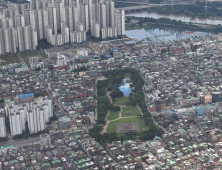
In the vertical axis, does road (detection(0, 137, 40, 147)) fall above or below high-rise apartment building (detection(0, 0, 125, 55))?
below

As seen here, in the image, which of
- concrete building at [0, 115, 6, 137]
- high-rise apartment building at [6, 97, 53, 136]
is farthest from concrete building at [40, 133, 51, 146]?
concrete building at [0, 115, 6, 137]

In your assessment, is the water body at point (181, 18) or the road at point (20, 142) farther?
the water body at point (181, 18)

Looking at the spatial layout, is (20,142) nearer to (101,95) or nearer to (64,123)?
(64,123)

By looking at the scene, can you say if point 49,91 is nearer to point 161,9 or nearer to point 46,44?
point 46,44

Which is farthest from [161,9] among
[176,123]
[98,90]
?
[176,123]

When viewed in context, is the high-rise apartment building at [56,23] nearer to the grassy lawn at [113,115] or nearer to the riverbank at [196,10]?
the riverbank at [196,10]

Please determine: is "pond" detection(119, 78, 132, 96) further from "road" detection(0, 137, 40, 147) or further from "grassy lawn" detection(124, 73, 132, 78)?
"road" detection(0, 137, 40, 147)

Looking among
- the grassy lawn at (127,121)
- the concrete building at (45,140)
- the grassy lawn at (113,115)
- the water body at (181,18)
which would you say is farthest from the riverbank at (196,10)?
the concrete building at (45,140)

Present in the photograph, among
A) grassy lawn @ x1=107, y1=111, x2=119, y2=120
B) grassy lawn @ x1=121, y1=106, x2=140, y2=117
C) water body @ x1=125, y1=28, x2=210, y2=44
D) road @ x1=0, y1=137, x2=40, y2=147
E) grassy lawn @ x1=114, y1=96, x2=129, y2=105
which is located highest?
water body @ x1=125, y1=28, x2=210, y2=44

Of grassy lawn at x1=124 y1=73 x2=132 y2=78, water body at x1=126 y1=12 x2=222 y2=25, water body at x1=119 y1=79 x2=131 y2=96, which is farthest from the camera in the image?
water body at x1=126 y1=12 x2=222 y2=25
